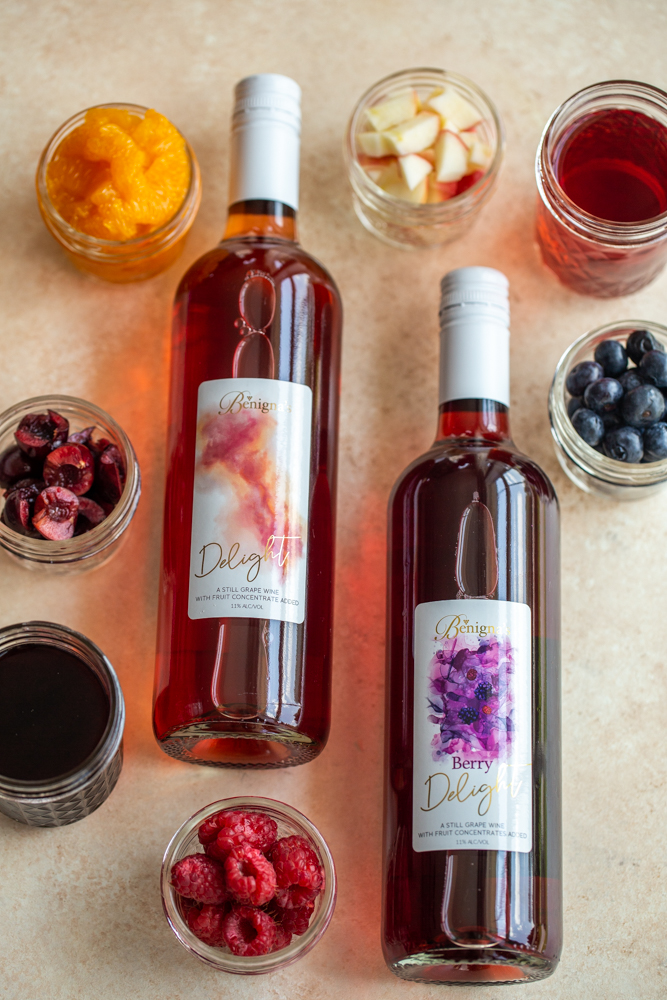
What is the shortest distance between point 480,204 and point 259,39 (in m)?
0.43

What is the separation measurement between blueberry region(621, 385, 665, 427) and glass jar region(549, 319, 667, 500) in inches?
2.1

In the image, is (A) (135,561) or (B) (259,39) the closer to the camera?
(A) (135,561)

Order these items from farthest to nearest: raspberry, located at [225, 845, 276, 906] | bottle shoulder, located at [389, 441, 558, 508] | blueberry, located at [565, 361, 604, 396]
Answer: blueberry, located at [565, 361, 604, 396] → bottle shoulder, located at [389, 441, 558, 508] → raspberry, located at [225, 845, 276, 906]

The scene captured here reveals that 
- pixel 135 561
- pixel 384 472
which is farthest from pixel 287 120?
pixel 135 561

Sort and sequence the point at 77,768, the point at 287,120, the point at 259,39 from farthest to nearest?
the point at 259,39 → the point at 287,120 → the point at 77,768

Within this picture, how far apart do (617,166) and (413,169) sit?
271mm

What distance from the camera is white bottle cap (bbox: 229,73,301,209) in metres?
1.07

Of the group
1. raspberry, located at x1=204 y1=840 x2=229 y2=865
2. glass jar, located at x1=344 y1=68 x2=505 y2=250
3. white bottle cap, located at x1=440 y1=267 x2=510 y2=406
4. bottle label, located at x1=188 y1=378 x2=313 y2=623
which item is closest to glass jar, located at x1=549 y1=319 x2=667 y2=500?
white bottle cap, located at x1=440 y1=267 x2=510 y2=406

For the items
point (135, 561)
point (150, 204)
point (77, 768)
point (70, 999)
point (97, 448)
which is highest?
point (150, 204)

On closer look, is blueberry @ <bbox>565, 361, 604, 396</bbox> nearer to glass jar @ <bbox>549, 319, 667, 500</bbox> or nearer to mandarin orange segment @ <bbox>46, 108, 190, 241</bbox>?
glass jar @ <bbox>549, 319, 667, 500</bbox>

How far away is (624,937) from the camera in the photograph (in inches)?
43.6

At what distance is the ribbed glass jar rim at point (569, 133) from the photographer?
43.3 inches

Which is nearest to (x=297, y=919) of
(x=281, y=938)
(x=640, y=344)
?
(x=281, y=938)

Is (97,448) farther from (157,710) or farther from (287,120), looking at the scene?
(287,120)
